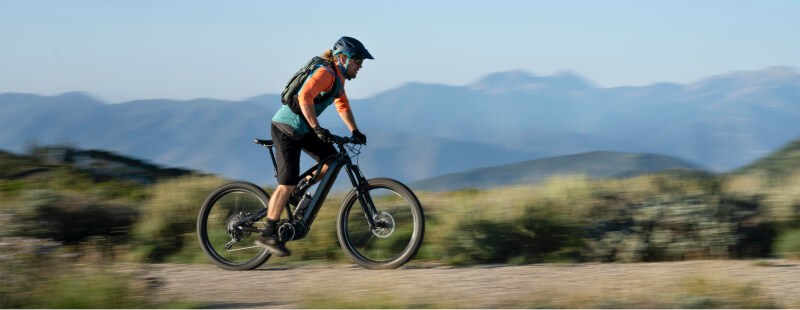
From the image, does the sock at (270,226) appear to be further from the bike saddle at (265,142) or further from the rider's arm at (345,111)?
the rider's arm at (345,111)

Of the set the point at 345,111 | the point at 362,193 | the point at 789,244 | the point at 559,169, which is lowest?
the point at 789,244

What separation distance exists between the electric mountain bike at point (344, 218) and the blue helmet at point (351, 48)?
2.23 ft

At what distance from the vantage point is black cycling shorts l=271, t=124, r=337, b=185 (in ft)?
20.3

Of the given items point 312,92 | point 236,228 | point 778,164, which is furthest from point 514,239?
point 778,164

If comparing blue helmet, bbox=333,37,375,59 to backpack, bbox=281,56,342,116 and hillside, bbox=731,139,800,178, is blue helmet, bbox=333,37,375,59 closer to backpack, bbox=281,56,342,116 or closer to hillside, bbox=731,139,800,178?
backpack, bbox=281,56,342,116

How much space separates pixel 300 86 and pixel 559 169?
3605mm

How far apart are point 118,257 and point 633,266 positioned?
4.33 m

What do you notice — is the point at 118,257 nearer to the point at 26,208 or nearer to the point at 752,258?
the point at 26,208

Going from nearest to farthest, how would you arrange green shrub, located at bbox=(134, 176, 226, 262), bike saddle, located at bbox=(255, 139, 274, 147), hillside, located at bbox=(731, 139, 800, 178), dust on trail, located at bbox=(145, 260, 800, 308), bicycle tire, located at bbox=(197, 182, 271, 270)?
dust on trail, located at bbox=(145, 260, 800, 308)
bike saddle, located at bbox=(255, 139, 274, 147)
bicycle tire, located at bbox=(197, 182, 271, 270)
green shrub, located at bbox=(134, 176, 226, 262)
hillside, located at bbox=(731, 139, 800, 178)

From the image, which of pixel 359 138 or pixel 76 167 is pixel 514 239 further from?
pixel 76 167

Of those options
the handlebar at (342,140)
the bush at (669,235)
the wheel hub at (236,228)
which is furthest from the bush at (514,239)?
the wheel hub at (236,228)

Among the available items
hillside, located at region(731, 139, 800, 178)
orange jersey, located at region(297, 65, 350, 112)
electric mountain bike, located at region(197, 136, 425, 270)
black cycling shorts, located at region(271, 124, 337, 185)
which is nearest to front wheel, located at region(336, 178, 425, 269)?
electric mountain bike, located at region(197, 136, 425, 270)

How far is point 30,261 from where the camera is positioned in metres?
5.16

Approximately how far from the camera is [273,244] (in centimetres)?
631
